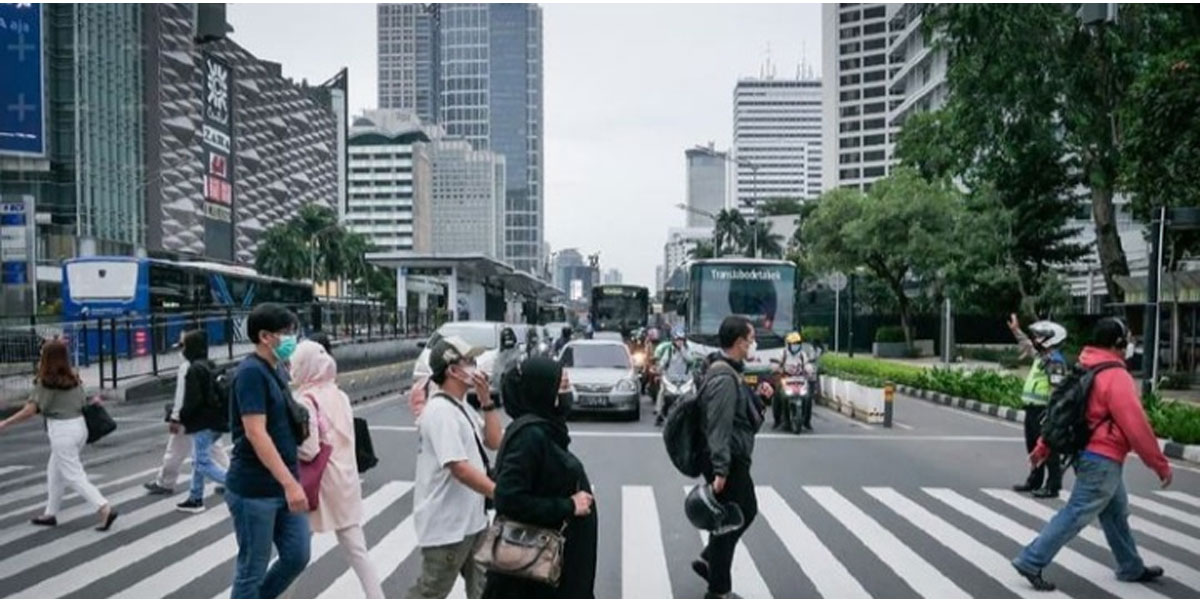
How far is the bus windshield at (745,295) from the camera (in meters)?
20.5

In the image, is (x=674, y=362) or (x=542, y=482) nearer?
(x=542, y=482)

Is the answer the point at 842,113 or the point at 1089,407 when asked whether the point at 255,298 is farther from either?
the point at 842,113

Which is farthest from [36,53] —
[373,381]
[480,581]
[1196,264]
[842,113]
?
[842,113]

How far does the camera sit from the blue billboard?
18.9 m

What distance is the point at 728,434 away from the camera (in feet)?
18.1

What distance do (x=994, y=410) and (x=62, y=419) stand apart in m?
16.7

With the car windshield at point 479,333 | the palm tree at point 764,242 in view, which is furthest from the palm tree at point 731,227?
the car windshield at point 479,333

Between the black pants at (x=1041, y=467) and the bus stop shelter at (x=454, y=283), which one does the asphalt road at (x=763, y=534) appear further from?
the bus stop shelter at (x=454, y=283)

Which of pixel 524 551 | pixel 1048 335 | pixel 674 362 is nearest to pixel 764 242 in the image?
pixel 674 362

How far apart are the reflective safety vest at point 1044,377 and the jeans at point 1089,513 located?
3359mm

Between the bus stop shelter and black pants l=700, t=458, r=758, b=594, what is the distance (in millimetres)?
33174

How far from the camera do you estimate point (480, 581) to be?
4.84m

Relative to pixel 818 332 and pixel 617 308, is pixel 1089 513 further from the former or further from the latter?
pixel 818 332

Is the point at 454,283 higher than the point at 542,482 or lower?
higher
